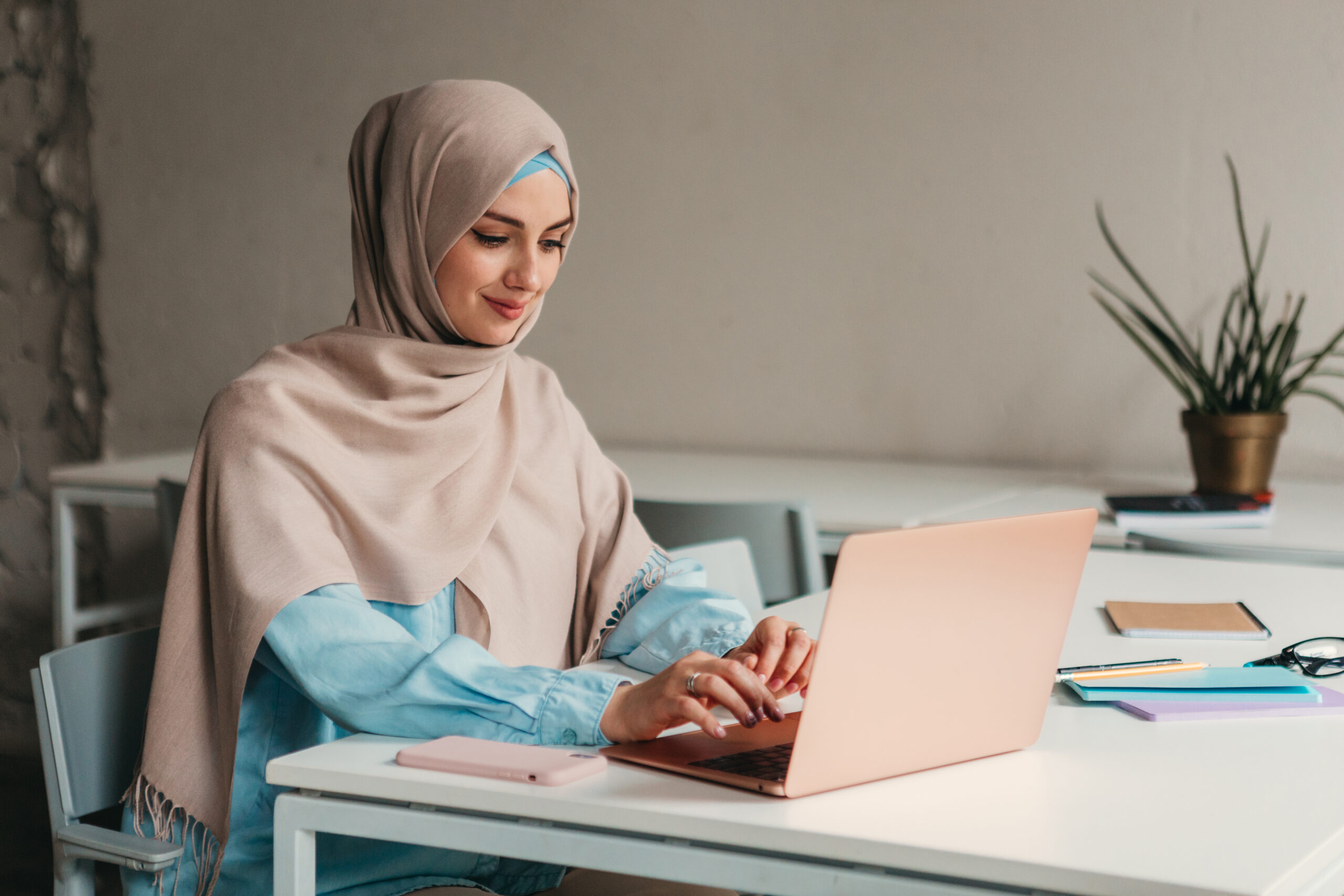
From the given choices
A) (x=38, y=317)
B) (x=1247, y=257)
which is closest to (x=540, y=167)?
(x=1247, y=257)

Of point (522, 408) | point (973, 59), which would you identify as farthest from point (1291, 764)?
point (973, 59)

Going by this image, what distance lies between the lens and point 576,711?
972 mm

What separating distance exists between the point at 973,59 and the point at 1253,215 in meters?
0.62

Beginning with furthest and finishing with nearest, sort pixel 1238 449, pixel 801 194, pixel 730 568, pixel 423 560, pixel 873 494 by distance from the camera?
pixel 801 194 → pixel 873 494 → pixel 1238 449 → pixel 730 568 → pixel 423 560

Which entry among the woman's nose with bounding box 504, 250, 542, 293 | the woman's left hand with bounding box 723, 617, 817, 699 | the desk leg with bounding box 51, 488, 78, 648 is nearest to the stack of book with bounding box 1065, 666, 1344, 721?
the woman's left hand with bounding box 723, 617, 817, 699

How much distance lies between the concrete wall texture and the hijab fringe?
2.51 meters

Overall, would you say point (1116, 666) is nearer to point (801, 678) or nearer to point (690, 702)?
point (801, 678)

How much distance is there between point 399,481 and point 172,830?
14.9 inches

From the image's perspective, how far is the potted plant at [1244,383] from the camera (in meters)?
→ 2.16

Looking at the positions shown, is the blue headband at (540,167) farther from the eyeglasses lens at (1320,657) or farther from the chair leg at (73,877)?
the eyeglasses lens at (1320,657)

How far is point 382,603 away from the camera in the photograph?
4.11 feet

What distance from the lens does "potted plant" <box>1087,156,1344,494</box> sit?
7.09 ft

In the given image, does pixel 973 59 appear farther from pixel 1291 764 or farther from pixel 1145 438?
pixel 1291 764

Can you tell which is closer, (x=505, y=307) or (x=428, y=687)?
(x=428, y=687)
